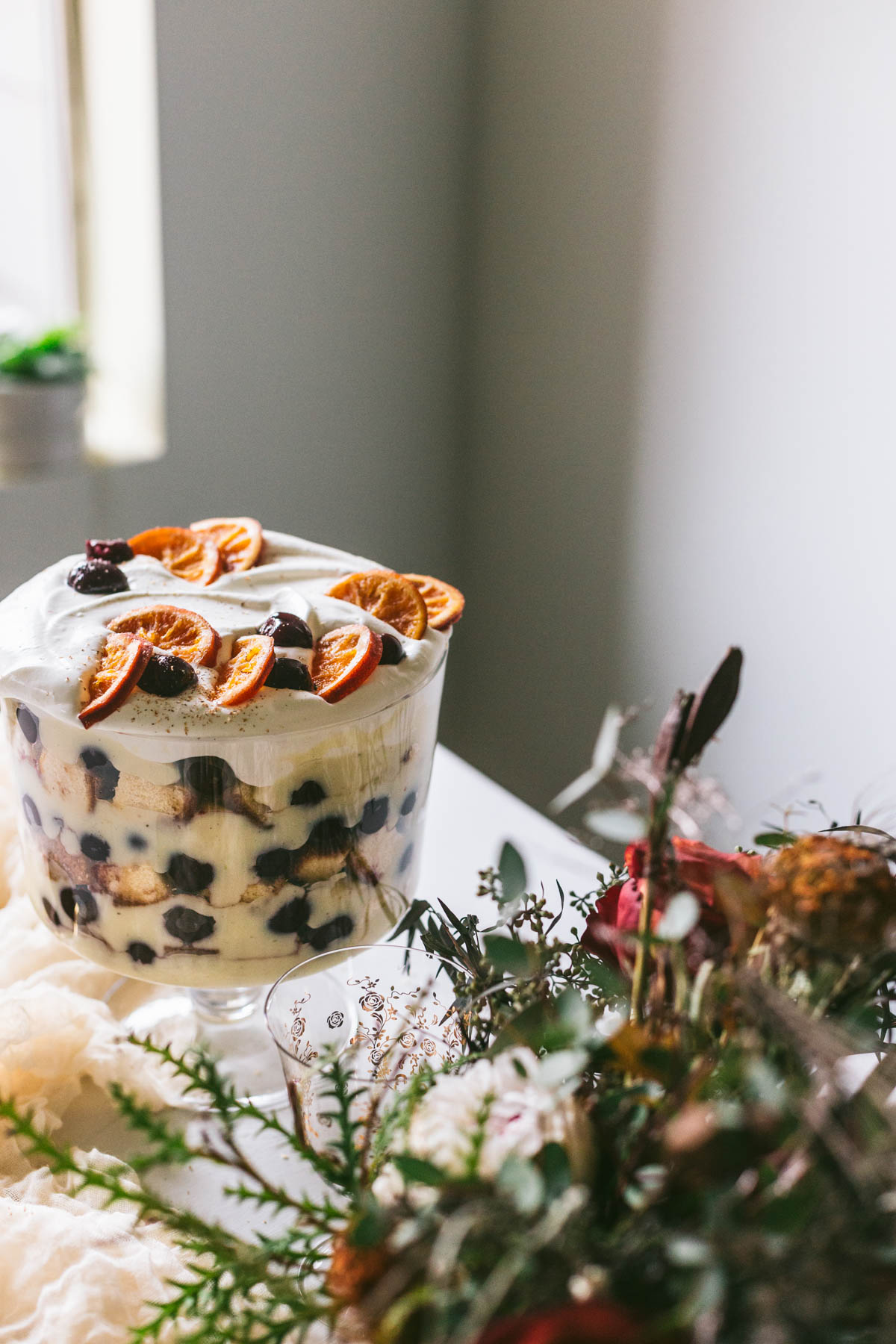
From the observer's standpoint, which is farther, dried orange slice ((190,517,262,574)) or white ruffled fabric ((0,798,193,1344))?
dried orange slice ((190,517,262,574))

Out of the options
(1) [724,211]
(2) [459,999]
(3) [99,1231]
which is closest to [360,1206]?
(2) [459,999]

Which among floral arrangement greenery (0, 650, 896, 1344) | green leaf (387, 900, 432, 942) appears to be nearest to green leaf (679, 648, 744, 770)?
floral arrangement greenery (0, 650, 896, 1344)

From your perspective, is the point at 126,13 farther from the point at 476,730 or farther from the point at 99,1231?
the point at 99,1231

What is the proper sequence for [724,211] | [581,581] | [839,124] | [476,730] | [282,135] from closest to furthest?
[839,124]
[724,211]
[282,135]
[581,581]
[476,730]

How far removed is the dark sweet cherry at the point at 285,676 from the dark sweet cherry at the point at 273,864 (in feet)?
0.26

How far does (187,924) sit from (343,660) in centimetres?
15

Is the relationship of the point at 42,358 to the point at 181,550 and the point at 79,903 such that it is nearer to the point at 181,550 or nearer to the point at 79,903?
the point at 181,550

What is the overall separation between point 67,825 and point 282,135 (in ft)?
3.90

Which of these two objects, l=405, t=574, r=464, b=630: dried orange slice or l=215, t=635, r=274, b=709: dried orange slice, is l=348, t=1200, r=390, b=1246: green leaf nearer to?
l=215, t=635, r=274, b=709: dried orange slice

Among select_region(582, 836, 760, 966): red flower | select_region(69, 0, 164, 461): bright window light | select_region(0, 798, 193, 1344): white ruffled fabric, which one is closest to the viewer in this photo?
select_region(582, 836, 760, 966): red flower

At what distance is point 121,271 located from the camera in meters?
1.52

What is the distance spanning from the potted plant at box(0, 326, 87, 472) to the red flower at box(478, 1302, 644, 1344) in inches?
54.8

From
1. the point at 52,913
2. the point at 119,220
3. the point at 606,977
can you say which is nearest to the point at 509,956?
the point at 606,977

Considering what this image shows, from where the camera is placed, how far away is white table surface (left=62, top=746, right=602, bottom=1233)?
58cm
